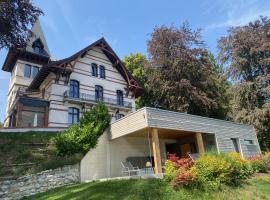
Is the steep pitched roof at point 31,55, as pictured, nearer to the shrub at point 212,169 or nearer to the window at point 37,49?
the window at point 37,49

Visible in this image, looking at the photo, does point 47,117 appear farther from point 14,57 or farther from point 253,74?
point 253,74

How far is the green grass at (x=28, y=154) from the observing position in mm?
12484

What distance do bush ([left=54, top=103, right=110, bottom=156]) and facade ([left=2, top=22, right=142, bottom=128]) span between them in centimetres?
624

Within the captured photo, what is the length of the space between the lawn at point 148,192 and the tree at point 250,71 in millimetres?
14536

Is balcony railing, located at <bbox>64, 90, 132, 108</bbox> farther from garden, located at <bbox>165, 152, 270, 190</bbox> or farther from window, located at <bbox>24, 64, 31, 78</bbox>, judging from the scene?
garden, located at <bbox>165, 152, 270, 190</bbox>

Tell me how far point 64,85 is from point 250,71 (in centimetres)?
1926

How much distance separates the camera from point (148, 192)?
930cm

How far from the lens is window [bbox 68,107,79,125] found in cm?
2231

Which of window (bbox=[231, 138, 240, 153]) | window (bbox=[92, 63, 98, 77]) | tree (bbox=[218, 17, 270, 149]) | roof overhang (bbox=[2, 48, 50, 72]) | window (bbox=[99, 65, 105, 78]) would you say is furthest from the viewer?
roof overhang (bbox=[2, 48, 50, 72])

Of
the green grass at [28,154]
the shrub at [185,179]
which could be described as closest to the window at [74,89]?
the green grass at [28,154]

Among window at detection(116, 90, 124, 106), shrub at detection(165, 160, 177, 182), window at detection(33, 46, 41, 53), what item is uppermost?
window at detection(33, 46, 41, 53)

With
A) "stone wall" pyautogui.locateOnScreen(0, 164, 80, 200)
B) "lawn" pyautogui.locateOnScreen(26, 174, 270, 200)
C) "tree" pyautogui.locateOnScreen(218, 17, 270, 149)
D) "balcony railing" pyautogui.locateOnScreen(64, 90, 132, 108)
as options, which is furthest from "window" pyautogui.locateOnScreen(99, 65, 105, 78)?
"lawn" pyautogui.locateOnScreen(26, 174, 270, 200)

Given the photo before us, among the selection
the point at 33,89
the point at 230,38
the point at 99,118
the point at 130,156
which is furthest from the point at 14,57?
the point at 230,38

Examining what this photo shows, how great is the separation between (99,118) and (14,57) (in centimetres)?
1798
